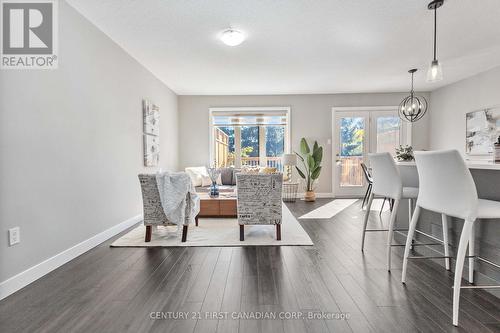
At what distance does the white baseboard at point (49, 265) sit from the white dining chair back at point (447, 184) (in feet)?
10.0

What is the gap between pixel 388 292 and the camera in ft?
6.00

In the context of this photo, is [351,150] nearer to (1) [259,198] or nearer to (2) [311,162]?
(2) [311,162]

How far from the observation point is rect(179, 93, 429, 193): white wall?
6.29 meters

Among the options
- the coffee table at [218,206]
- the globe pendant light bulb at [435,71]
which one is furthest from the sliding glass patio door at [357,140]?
the globe pendant light bulb at [435,71]

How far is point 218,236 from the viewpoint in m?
3.13

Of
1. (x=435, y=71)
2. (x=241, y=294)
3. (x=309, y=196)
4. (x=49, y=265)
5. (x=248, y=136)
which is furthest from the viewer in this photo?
(x=248, y=136)

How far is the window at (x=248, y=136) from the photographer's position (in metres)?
6.45

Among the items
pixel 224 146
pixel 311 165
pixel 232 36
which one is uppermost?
pixel 232 36

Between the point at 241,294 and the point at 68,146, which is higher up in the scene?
the point at 68,146

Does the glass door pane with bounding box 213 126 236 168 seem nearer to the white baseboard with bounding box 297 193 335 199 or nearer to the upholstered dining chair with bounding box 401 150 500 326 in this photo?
the white baseboard with bounding box 297 193 335 199

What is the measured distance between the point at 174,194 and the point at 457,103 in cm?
611

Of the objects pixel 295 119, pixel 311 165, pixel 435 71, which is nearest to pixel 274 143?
pixel 295 119

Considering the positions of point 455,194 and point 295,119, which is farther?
point 295,119

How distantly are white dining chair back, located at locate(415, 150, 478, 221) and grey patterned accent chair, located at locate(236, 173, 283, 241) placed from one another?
142 centimetres
